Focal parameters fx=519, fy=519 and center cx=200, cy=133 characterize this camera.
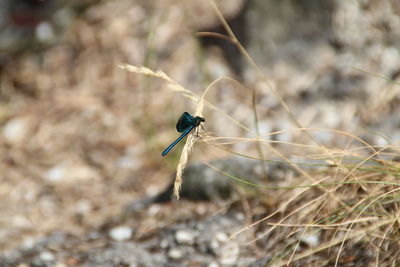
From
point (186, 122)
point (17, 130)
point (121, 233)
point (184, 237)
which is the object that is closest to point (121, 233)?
point (121, 233)

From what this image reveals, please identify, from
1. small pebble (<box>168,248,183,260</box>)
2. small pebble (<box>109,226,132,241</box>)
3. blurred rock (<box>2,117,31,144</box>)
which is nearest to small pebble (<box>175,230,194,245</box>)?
small pebble (<box>168,248,183,260</box>)

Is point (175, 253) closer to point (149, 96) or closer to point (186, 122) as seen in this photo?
point (186, 122)

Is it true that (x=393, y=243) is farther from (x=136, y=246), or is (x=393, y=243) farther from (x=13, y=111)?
(x=13, y=111)

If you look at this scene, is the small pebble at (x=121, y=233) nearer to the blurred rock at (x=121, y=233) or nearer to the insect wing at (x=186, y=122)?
the blurred rock at (x=121, y=233)

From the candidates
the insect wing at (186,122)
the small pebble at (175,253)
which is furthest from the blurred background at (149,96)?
the insect wing at (186,122)

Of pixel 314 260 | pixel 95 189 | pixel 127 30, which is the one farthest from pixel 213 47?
pixel 314 260

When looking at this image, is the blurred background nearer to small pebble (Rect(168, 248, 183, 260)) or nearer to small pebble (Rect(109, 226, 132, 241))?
small pebble (Rect(109, 226, 132, 241))
